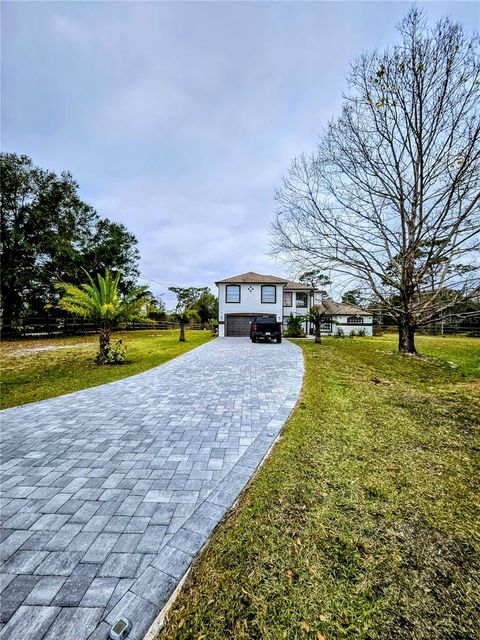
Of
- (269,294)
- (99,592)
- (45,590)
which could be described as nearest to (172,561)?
(99,592)

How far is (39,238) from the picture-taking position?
21.2 metres

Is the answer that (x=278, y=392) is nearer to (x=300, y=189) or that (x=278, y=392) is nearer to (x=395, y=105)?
(x=300, y=189)

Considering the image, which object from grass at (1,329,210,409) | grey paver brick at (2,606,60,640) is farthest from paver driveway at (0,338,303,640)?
grass at (1,329,210,409)

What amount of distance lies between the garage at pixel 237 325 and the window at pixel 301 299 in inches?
249

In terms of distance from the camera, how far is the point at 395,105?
30.8 ft

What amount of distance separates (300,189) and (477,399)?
918 centimetres

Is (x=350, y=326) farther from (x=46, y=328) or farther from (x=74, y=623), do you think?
(x=74, y=623)

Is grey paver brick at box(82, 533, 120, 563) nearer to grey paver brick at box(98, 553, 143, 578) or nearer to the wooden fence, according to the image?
grey paver brick at box(98, 553, 143, 578)

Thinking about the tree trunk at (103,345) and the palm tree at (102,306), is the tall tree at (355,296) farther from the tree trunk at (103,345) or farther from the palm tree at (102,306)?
the tree trunk at (103,345)

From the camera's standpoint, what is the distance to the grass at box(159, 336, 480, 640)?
1463 mm

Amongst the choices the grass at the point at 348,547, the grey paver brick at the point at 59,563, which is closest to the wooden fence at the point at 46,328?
the grey paver brick at the point at 59,563

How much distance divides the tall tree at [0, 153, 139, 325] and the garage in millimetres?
13531

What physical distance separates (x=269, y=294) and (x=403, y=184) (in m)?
12.4

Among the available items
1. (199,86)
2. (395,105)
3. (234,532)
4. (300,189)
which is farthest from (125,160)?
(234,532)
